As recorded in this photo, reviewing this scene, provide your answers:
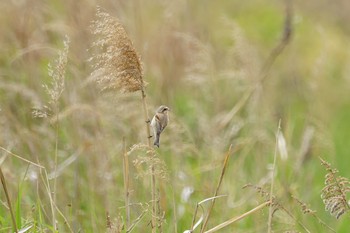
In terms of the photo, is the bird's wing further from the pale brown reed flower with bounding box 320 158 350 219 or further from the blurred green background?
the blurred green background

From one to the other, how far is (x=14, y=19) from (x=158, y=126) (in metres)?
3.05

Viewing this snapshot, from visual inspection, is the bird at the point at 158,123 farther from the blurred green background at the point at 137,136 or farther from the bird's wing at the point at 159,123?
the blurred green background at the point at 137,136

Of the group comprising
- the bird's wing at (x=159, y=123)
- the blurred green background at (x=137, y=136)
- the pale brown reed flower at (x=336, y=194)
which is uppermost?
the blurred green background at (x=137, y=136)

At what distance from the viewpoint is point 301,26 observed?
976cm

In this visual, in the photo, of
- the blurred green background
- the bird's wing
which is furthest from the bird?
the blurred green background

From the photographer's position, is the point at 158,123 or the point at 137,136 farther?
the point at 137,136

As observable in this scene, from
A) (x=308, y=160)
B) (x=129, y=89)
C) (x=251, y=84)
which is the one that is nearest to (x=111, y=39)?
(x=129, y=89)

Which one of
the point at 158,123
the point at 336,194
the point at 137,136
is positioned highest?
the point at 137,136

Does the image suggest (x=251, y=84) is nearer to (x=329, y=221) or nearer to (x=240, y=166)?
(x=240, y=166)

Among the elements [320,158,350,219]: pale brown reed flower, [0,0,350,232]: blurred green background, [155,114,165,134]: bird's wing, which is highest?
[0,0,350,232]: blurred green background

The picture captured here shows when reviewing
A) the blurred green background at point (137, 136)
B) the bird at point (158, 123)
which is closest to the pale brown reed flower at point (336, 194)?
the bird at point (158, 123)

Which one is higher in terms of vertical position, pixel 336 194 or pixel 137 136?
pixel 137 136

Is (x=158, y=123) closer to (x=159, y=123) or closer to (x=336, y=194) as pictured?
(x=159, y=123)

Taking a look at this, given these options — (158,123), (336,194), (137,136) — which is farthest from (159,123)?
(137,136)
